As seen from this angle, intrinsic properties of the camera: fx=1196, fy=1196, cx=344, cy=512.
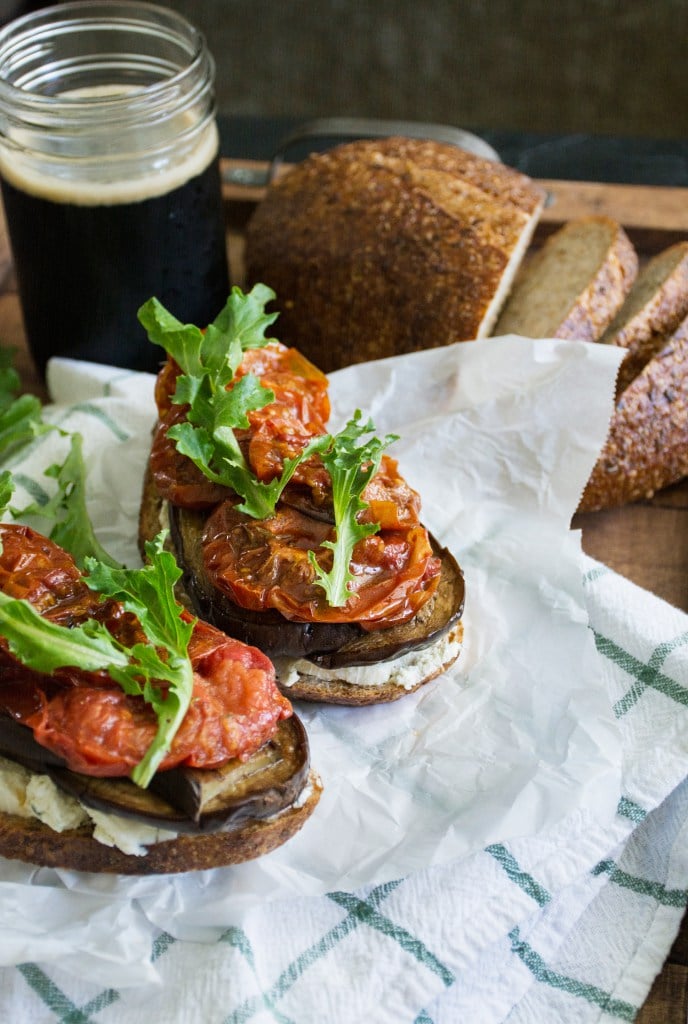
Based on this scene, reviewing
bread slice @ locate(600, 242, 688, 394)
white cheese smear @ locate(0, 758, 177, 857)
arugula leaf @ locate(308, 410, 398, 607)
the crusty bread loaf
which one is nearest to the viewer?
white cheese smear @ locate(0, 758, 177, 857)

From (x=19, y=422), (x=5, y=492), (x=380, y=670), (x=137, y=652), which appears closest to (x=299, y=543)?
(x=380, y=670)

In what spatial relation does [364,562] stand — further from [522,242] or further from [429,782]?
[522,242]

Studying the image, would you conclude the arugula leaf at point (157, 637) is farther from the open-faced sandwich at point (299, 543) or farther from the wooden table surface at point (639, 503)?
the wooden table surface at point (639, 503)

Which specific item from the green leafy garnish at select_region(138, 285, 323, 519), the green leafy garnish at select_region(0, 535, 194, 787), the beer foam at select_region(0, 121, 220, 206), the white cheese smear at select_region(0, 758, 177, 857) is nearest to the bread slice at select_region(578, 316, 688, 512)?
the green leafy garnish at select_region(138, 285, 323, 519)

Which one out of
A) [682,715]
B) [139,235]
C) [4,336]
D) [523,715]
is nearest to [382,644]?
[523,715]

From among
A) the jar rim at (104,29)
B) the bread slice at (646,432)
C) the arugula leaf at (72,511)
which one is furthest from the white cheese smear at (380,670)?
the jar rim at (104,29)

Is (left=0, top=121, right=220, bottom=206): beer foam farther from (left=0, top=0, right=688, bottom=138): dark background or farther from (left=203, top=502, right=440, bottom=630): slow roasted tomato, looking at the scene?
(left=0, top=0, right=688, bottom=138): dark background

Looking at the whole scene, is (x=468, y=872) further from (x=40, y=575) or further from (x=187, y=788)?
(x=40, y=575)
